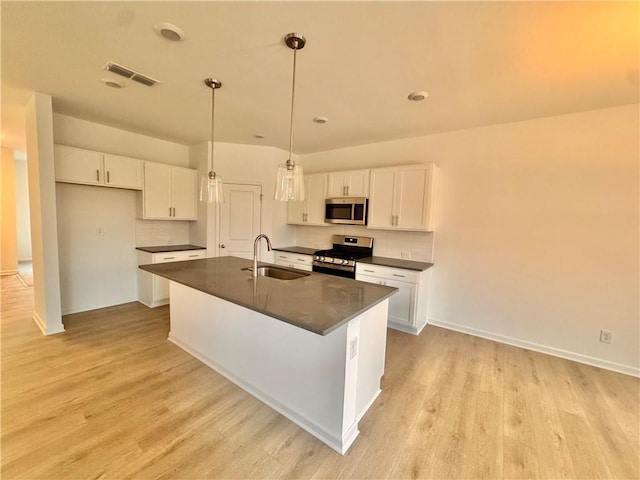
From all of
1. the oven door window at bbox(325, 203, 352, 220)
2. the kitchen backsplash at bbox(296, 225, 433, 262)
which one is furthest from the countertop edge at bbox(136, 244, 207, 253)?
the oven door window at bbox(325, 203, 352, 220)

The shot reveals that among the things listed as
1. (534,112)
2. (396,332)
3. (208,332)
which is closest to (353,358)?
(208,332)

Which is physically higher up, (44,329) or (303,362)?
(303,362)

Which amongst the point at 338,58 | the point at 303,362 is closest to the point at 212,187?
the point at 338,58

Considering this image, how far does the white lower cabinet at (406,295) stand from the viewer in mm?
3354

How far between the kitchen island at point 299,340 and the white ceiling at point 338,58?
175cm

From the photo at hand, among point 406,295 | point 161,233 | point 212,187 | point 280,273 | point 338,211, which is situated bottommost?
point 406,295

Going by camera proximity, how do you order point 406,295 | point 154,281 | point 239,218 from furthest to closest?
point 239,218 < point 154,281 < point 406,295

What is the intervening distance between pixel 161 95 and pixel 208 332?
243 cm

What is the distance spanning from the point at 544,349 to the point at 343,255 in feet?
8.65

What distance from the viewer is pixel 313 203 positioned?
4.62 metres

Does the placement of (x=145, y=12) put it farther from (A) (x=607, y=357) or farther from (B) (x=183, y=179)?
(A) (x=607, y=357)

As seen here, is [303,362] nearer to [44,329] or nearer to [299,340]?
[299,340]

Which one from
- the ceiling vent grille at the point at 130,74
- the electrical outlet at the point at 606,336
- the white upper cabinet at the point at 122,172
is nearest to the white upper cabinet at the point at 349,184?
the ceiling vent grille at the point at 130,74

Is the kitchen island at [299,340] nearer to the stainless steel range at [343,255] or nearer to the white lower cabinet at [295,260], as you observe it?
the stainless steel range at [343,255]
